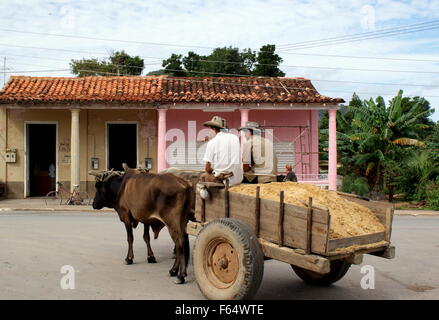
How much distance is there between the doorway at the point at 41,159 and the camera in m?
19.0

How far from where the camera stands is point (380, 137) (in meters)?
18.4

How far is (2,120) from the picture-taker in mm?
18125

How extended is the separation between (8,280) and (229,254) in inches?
120

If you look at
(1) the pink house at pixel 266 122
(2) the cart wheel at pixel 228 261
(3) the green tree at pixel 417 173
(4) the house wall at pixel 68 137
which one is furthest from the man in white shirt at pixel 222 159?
(3) the green tree at pixel 417 173

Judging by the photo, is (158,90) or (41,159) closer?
(158,90)

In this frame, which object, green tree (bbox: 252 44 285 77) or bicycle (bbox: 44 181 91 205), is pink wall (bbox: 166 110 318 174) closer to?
bicycle (bbox: 44 181 91 205)

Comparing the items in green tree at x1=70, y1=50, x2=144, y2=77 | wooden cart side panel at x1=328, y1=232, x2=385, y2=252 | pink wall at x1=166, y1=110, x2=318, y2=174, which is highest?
green tree at x1=70, y1=50, x2=144, y2=77

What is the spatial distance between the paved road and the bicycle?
596 cm

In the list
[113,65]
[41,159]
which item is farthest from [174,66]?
[41,159]

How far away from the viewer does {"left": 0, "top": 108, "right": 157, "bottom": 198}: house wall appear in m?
18.1

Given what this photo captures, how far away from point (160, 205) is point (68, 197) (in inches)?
479

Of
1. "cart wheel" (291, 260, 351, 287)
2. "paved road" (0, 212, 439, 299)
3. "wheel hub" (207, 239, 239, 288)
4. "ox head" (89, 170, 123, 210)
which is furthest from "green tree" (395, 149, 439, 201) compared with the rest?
"wheel hub" (207, 239, 239, 288)

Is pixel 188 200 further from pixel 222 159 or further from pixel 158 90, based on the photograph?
pixel 158 90
